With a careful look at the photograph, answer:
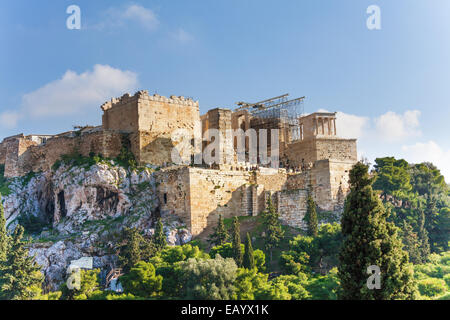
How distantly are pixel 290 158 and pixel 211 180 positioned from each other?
1248 cm

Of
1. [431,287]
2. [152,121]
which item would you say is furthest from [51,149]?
[431,287]

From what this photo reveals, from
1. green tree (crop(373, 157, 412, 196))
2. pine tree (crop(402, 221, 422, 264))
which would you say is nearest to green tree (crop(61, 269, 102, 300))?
pine tree (crop(402, 221, 422, 264))

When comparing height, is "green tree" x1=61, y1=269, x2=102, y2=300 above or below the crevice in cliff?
below

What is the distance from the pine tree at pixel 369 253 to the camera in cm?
2811

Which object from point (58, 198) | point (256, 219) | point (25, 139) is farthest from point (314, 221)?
point (25, 139)

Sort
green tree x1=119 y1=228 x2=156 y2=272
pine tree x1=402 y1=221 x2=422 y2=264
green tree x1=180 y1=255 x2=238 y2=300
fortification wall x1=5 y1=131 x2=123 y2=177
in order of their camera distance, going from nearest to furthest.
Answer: green tree x1=180 y1=255 x2=238 y2=300
green tree x1=119 y1=228 x2=156 y2=272
pine tree x1=402 y1=221 x2=422 y2=264
fortification wall x1=5 y1=131 x2=123 y2=177

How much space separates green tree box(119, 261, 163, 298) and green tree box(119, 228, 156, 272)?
2969 millimetres

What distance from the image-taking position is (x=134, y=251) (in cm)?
3850

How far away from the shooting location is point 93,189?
4594 cm

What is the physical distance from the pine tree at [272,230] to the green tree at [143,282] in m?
8.77

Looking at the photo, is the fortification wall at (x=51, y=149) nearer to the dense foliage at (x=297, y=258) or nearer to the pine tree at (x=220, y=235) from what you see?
the dense foliage at (x=297, y=258)

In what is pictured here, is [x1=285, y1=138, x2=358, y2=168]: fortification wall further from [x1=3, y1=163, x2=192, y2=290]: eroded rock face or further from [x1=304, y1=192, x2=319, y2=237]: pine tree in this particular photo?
[x1=3, y1=163, x2=192, y2=290]: eroded rock face

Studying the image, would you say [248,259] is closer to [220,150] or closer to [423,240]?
[220,150]

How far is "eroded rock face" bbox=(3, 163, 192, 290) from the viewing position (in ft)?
137
